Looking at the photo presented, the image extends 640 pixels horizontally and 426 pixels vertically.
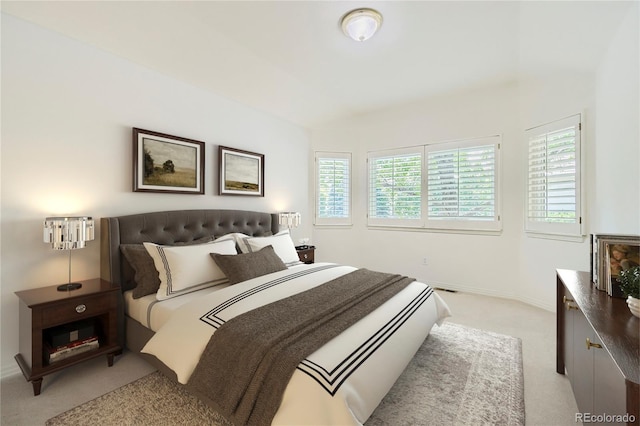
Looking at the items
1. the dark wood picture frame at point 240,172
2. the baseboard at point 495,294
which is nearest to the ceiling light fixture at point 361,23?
the dark wood picture frame at point 240,172

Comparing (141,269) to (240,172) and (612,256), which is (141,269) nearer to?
(240,172)

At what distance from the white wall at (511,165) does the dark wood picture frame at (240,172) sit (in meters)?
1.31

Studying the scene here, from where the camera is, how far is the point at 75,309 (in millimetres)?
1994

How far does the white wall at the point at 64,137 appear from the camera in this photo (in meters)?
2.05

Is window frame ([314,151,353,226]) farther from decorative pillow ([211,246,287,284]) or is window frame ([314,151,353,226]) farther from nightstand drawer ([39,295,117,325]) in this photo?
nightstand drawer ([39,295,117,325])

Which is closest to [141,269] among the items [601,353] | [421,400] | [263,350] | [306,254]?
[263,350]

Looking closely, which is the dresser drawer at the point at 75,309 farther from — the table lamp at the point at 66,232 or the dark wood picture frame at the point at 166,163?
the dark wood picture frame at the point at 166,163

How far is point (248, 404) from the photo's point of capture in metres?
1.30

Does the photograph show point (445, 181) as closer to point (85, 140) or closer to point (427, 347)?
point (427, 347)

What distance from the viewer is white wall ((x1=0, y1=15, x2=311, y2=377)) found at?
2051 mm

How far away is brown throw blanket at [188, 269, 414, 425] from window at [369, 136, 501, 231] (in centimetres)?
270

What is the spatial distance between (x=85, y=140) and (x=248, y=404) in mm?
2474

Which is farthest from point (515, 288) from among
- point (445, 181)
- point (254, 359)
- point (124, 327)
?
point (124, 327)

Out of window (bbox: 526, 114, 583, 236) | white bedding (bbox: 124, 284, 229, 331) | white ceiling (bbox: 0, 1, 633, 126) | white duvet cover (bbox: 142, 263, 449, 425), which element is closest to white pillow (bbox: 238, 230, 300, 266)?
white duvet cover (bbox: 142, 263, 449, 425)
